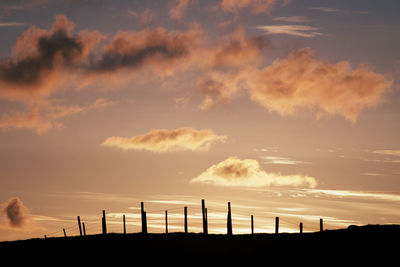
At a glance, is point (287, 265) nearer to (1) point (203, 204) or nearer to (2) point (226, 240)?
(2) point (226, 240)

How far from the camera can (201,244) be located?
43.3 meters

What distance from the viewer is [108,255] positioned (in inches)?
1563

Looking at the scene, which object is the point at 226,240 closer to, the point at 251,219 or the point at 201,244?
the point at 201,244

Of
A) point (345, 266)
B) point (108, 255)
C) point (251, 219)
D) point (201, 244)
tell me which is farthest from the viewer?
point (251, 219)

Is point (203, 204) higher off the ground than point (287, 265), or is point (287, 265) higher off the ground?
point (203, 204)

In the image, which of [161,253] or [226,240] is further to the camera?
[226,240]

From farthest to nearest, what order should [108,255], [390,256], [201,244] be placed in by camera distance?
[201,244]
[108,255]
[390,256]

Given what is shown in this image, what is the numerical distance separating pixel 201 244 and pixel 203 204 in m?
11.9

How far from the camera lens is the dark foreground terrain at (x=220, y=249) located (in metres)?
36.8

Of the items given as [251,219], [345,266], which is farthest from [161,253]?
[251,219]

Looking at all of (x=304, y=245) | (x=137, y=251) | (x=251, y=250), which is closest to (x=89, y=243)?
(x=137, y=251)

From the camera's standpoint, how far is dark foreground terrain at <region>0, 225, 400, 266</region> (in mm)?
36812

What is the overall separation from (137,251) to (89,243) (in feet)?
20.1

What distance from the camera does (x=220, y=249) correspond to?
41156 mm
